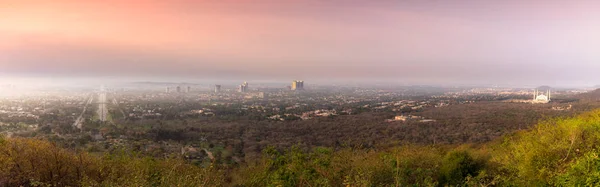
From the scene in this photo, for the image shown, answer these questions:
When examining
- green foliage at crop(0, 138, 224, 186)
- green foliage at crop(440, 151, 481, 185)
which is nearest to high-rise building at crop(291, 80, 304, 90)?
green foliage at crop(440, 151, 481, 185)

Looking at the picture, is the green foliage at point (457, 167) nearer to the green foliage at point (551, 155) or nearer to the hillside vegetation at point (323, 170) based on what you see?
the hillside vegetation at point (323, 170)

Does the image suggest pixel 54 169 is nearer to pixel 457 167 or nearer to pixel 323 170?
pixel 323 170

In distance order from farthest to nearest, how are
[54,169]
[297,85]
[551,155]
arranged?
[297,85] → [551,155] → [54,169]

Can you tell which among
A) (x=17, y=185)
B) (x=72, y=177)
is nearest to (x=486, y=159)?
(x=72, y=177)

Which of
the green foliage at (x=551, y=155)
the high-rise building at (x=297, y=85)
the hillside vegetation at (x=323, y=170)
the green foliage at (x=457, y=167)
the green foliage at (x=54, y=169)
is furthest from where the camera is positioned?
the high-rise building at (x=297, y=85)

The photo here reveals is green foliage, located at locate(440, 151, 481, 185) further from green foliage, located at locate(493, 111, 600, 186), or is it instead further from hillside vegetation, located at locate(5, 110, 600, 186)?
green foliage, located at locate(493, 111, 600, 186)

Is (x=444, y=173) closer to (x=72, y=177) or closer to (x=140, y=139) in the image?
(x=72, y=177)

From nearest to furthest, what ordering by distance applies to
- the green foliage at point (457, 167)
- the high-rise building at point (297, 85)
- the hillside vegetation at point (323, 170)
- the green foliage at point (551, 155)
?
the hillside vegetation at point (323, 170)
the green foliage at point (551, 155)
the green foliage at point (457, 167)
the high-rise building at point (297, 85)

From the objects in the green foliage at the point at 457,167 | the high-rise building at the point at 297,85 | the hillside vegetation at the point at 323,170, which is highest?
the high-rise building at the point at 297,85

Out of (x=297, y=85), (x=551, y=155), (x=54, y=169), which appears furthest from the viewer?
(x=297, y=85)

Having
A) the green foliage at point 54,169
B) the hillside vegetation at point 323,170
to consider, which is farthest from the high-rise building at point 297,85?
the green foliage at point 54,169

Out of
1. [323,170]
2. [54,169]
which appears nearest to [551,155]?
[323,170]

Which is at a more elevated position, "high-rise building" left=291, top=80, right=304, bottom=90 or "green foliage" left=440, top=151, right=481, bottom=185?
"high-rise building" left=291, top=80, right=304, bottom=90
